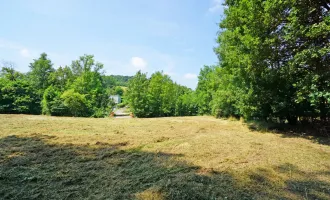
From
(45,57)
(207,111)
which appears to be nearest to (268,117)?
(207,111)

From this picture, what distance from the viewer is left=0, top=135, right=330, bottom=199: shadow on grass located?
91.7 inches

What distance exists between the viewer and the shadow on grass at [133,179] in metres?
2.33

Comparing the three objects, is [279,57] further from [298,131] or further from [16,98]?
[16,98]

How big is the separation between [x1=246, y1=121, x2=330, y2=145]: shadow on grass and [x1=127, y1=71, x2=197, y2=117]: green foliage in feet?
37.6

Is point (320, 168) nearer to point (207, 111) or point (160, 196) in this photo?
point (160, 196)

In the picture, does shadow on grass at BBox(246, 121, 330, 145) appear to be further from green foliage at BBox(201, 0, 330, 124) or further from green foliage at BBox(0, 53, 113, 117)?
green foliage at BBox(0, 53, 113, 117)

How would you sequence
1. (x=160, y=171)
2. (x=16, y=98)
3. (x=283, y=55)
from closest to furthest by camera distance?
(x=160, y=171)
(x=283, y=55)
(x=16, y=98)

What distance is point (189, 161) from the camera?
3.62 m

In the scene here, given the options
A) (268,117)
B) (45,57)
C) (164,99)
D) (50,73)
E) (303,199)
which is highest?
(45,57)

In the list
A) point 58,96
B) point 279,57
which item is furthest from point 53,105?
point 279,57

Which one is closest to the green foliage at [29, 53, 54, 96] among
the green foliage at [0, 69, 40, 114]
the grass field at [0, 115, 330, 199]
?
the green foliage at [0, 69, 40, 114]

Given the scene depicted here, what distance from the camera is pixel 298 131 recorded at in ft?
24.4

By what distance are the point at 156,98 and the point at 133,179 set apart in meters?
16.1

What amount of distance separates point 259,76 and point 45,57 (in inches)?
1087
